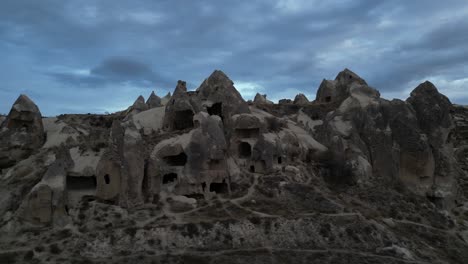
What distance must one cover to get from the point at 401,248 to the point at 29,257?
2543 cm

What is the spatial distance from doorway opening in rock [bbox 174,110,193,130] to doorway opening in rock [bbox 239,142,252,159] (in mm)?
5908

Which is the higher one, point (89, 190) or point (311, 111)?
point (311, 111)

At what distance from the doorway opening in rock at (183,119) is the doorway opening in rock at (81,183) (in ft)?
40.0

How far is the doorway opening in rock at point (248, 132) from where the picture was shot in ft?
136

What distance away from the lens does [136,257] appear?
26.4 m

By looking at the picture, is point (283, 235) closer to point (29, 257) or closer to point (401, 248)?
point (401, 248)

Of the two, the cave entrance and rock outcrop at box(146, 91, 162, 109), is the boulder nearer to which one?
rock outcrop at box(146, 91, 162, 109)

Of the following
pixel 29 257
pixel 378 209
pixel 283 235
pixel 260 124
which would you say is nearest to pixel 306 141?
pixel 260 124

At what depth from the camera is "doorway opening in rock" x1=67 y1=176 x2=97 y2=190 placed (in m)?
32.5

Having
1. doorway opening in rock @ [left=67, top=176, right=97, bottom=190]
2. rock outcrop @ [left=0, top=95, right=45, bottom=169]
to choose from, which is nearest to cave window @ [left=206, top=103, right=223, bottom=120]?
doorway opening in rock @ [left=67, top=176, right=97, bottom=190]

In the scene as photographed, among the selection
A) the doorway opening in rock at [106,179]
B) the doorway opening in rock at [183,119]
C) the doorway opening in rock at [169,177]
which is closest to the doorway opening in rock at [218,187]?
the doorway opening in rock at [169,177]

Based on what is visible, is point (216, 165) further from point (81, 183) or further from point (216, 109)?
point (216, 109)

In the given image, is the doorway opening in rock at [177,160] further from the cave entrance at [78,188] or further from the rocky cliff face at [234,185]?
the cave entrance at [78,188]

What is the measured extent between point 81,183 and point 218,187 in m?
11.5
